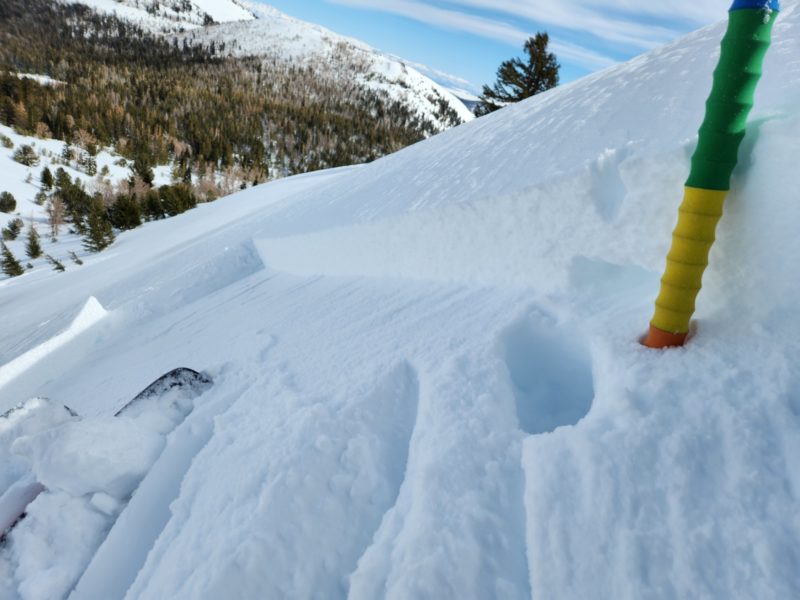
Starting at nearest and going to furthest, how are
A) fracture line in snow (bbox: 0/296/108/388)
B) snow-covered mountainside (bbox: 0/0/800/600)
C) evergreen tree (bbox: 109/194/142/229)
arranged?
snow-covered mountainside (bbox: 0/0/800/600)
fracture line in snow (bbox: 0/296/108/388)
evergreen tree (bbox: 109/194/142/229)

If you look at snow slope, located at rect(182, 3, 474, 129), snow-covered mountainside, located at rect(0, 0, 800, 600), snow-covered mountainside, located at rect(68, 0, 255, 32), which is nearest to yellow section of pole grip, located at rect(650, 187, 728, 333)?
snow-covered mountainside, located at rect(0, 0, 800, 600)

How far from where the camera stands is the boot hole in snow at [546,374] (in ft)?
5.68

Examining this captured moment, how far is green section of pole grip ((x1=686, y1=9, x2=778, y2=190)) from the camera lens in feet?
4.13

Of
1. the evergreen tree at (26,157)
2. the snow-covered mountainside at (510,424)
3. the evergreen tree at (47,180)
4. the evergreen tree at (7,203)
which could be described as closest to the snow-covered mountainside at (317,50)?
the evergreen tree at (26,157)

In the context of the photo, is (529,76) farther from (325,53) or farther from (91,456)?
(325,53)

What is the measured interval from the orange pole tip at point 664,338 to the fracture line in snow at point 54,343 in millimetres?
6387

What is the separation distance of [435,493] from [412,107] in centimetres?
11459

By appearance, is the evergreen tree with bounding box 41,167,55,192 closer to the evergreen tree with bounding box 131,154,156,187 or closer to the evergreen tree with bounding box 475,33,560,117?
the evergreen tree with bounding box 131,154,156,187

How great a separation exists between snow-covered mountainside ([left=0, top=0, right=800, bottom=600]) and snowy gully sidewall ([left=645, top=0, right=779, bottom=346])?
187mm

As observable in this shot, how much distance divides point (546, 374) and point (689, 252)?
0.78 meters

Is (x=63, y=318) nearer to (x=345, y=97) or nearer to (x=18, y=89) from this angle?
(x=18, y=89)

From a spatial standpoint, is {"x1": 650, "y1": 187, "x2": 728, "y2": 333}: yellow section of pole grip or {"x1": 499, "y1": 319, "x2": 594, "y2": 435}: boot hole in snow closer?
{"x1": 650, "y1": 187, "x2": 728, "y2": 333}: yellow section of pole grip

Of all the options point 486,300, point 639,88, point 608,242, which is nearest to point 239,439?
point 486,300

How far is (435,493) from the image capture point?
1444mm
